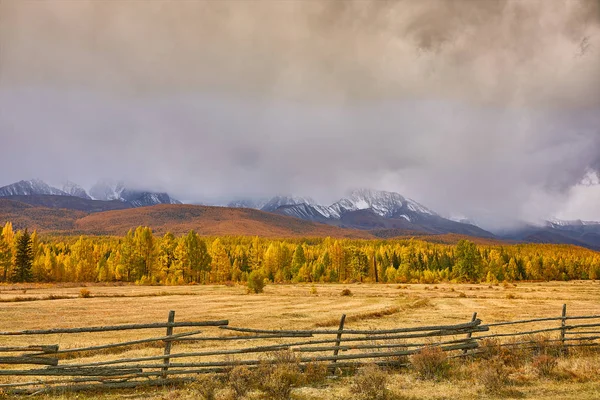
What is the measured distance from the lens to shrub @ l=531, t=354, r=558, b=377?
494 inches

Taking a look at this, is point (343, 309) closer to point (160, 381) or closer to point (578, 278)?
point (160, 381)

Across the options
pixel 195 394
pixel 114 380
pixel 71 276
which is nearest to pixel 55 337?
pixel 114 380

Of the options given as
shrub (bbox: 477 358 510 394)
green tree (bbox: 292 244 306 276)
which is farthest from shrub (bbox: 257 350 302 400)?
green tree (bbox: 292 244 306 276)

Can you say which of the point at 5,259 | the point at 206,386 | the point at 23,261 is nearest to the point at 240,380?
the point at 206,386

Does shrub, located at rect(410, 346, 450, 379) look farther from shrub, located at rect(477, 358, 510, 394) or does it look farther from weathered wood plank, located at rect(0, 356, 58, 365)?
weathered wood plank, located at rect(0, 356, 58, 365)

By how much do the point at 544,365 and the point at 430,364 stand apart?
12.5ft

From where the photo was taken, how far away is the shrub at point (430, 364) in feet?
42.0

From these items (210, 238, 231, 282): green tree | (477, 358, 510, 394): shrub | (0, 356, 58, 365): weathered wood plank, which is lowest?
(210, 238, 231, 282): green tree

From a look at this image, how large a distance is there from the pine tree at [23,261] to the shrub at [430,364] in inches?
3683

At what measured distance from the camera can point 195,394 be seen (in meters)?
10.8

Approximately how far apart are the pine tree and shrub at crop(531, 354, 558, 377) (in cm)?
9643

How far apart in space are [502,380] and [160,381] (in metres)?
10.6

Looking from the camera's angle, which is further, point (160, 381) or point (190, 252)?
point (190, 252)

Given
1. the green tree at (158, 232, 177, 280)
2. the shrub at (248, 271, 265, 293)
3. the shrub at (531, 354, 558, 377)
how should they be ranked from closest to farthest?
the shrub at (531, 354, 558, 377), the shrub at (248, 271, 265, 293), the green tree at (158, 232, 177, 280)
